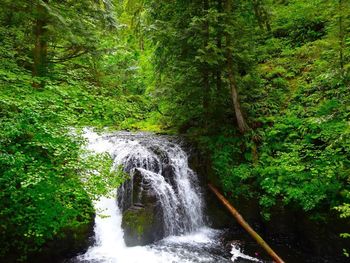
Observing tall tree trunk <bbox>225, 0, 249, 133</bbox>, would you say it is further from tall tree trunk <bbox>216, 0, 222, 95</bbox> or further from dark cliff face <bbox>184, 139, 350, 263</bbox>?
dark cliff face <bbox>184, 139, 350, 263</bbox>

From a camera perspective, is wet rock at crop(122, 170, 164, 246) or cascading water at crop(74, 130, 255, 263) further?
wet rock at crop(122, 170, 164, 246)

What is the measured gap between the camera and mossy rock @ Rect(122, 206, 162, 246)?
8867 mm

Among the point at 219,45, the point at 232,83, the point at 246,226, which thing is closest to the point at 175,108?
the point at 232,83

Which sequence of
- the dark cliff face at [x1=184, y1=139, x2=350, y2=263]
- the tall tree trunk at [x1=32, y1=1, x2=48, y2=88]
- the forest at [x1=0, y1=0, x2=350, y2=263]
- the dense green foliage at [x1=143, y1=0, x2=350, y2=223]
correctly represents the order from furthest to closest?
the dense green foliage at [x1=143, y1=0, x2=350, y2=223] → the dark cliff face at [x1=184, y1=139, x2=350, y2=263] → the tall tree trunk at [x1=32, y1=1, x2=48, y2=88] → the forest at [x1=0, y1=0, x2=350, y2=263]

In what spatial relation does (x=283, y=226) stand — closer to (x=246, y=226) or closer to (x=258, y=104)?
(x=246, y=226)

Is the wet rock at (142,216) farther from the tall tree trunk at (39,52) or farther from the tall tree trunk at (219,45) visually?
the tall tree trunk at (219,45)

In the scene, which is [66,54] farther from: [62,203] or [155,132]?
[155,132]

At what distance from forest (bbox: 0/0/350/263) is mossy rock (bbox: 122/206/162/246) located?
1203 millimetres

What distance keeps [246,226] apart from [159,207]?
2839 millimetres

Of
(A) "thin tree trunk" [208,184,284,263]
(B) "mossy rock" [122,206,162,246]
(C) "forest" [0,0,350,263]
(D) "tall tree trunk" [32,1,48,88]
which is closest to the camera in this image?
(C) "forest" [0,0,350,263]

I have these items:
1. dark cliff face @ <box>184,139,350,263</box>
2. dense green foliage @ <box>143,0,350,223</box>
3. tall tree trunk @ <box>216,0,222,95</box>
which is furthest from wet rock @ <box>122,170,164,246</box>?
tall tree trunk @ <box>216,0,222,95</box>

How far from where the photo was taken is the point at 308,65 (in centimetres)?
1352

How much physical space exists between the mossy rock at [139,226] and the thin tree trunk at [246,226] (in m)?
2.60

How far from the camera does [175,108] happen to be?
12070mm
